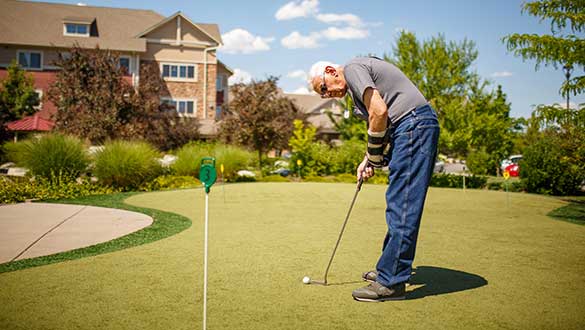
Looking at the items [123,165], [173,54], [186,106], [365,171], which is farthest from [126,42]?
[365,171]

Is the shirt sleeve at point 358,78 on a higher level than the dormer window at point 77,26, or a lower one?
lower

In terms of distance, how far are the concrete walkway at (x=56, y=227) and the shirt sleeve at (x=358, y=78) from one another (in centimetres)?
348

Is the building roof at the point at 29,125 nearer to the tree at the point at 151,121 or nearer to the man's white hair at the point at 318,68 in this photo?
the tree at the point at 151,121

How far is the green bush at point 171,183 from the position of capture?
13.0 meters

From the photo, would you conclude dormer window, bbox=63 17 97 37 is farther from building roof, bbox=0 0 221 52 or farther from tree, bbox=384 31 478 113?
tree, bbox=384 31 478 113

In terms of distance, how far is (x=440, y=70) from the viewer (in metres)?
19.1

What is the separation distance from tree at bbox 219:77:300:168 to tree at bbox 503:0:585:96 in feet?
41.2

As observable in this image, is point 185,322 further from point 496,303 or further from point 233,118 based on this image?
→ point 233,118

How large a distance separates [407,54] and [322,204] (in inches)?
458

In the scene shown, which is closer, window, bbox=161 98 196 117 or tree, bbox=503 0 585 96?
tree, bbox=503 0 585 96

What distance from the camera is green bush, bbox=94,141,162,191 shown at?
39.2 feet

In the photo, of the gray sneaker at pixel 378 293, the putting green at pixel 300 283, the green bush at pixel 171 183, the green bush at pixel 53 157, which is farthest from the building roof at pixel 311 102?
the gray sneaker at pixel 378 293

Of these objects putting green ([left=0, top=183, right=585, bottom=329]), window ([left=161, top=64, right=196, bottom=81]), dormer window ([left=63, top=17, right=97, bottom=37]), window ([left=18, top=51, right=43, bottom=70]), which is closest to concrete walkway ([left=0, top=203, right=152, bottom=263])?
putting green ([left=0, top=183, right=585, bottom=329])

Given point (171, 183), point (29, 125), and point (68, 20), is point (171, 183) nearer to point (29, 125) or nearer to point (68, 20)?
point (29, 125)
